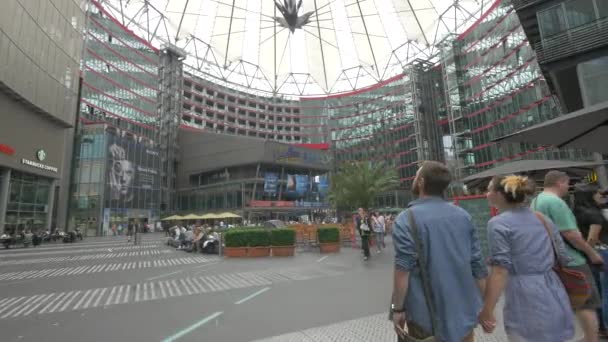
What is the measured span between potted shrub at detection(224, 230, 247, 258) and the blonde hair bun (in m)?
13.0

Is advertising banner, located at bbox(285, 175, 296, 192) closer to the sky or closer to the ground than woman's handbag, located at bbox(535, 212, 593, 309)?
closer to the sky

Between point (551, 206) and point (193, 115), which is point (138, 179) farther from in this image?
point (551, 206)

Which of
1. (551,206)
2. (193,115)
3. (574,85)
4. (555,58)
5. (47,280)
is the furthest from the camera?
(193,115)

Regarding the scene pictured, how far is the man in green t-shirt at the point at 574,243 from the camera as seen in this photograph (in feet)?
10.6

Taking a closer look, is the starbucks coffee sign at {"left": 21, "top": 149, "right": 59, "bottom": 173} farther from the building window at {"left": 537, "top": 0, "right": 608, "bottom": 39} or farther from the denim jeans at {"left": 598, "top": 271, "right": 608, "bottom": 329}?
the building window at {"left": 537, "top": 0, "right": 608, "bottom": 39}

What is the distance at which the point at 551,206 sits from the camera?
3.58 m

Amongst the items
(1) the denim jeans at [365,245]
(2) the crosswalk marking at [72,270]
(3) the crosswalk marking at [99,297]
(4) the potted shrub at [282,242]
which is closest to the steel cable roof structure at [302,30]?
(4) the potted shrub at [282,242]

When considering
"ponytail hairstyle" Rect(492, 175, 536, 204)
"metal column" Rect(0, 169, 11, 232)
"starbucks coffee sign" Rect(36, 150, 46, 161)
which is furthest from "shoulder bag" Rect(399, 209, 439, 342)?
"starbucks coffee sign" Rect(36, 150, 46, 161)

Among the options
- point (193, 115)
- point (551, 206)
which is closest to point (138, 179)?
point (193, 115)

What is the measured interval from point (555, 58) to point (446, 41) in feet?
150

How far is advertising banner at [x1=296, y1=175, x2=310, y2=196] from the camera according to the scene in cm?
6156

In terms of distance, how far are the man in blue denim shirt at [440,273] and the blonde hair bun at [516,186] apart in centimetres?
67

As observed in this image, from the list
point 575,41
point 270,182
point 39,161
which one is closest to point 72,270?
point 575,41

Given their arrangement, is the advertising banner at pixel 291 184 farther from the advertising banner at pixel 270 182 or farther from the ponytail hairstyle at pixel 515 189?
the ponytail hairstyle at pixel 515 189
